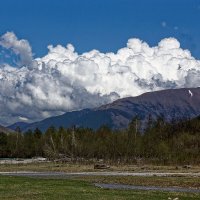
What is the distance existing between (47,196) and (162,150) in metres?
145

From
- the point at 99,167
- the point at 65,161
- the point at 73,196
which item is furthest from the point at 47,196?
the point at 65,161

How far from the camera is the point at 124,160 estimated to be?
18925cm

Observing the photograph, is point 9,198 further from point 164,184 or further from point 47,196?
point 164,184

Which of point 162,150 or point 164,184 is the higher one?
point 162,150

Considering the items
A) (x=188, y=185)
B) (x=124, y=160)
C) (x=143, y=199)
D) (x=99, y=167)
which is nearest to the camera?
(x=143, y=199)

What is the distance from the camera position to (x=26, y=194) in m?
52.8

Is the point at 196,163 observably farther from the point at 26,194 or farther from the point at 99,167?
the point at 26,194

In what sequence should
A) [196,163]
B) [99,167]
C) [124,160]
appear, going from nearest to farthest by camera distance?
[99,167]
[196,163]
[124,160]

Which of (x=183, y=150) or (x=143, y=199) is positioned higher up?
(x=183, y=150)

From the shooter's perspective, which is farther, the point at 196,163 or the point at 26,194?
the point at 196,163

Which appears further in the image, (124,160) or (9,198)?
(124,160)

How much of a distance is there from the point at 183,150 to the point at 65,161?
154 ft

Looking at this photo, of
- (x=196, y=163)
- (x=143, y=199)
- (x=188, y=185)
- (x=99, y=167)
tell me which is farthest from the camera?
(x=196, y=163)

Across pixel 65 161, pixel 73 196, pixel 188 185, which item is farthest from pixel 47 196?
pixel 65 161
